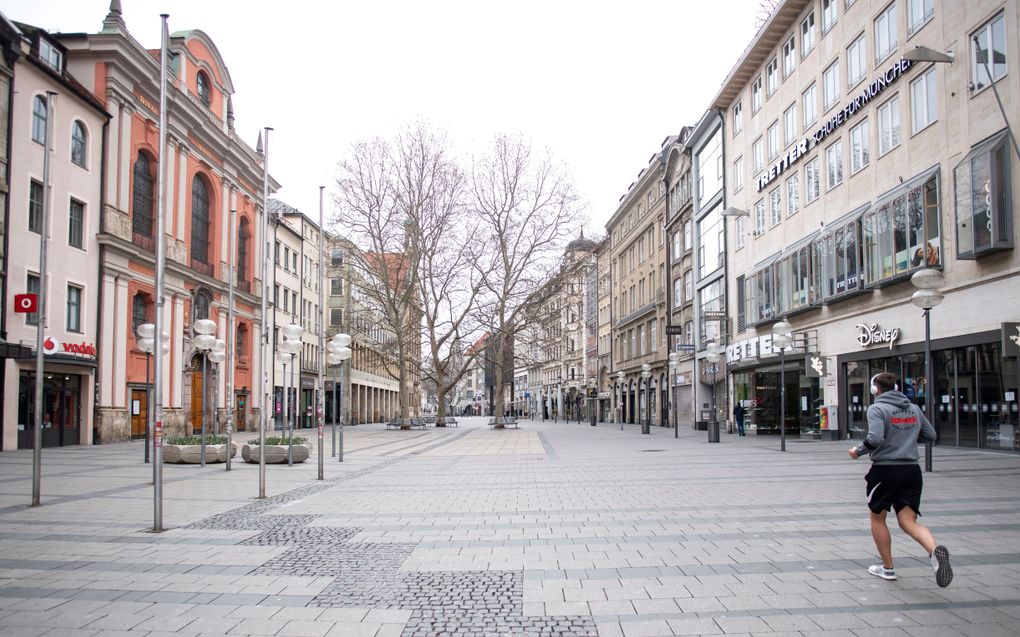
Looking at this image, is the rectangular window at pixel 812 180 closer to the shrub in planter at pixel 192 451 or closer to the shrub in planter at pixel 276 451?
the shrub in planter at pixel 276 451

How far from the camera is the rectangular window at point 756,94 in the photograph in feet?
123

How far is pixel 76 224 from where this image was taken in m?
30.5

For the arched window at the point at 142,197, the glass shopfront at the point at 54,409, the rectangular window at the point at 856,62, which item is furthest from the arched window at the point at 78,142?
the rectangular window at the point at 856,62

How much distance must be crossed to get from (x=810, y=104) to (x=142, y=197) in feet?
93.8

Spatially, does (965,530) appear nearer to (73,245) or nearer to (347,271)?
(73,245)

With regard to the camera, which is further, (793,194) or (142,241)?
(142,241)

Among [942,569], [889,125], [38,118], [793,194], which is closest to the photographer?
[942,569]

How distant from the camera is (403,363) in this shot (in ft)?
161

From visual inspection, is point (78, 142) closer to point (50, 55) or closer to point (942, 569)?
point (50, 55)

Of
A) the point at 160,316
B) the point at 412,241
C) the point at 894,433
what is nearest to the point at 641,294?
the point at 412,241

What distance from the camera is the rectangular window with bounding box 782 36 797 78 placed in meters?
33.3

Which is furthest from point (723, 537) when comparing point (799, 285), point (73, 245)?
point (73, 245)

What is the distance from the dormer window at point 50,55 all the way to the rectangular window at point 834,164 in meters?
28.1

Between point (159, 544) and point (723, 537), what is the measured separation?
6263 mm
